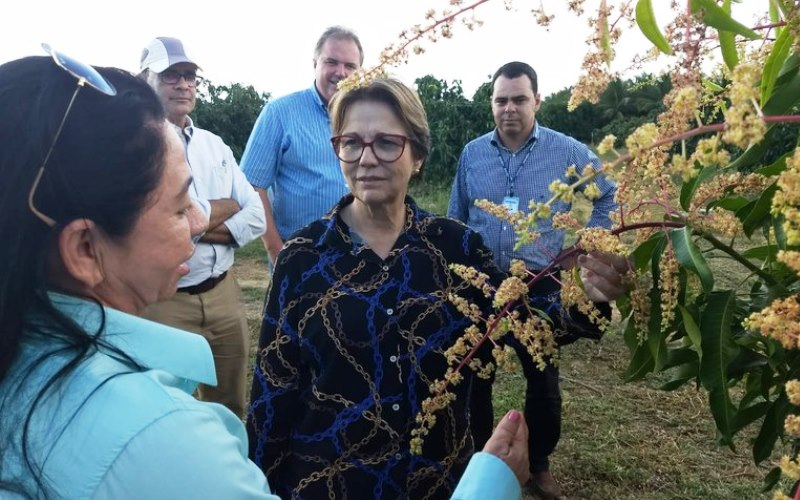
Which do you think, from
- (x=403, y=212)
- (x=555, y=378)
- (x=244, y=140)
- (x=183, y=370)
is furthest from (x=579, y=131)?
(x=183, y=370)

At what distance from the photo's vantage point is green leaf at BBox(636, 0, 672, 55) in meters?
0.87

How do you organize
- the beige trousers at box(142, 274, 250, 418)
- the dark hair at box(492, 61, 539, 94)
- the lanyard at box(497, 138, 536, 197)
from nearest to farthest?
the beige trousers at box(142, 274, 250, 418), the lanyard at box(497, 138, 536, 197), the dark hair at box(492, 61, 539, 94)

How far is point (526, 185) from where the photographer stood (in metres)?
3.74

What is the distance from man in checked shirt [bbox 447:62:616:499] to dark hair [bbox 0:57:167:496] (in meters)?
2.68

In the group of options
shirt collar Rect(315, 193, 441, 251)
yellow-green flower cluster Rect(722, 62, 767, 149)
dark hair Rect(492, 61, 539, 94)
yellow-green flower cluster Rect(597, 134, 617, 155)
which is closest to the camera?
yellow-green flower cluster Rect(722, 62, 767, 149)

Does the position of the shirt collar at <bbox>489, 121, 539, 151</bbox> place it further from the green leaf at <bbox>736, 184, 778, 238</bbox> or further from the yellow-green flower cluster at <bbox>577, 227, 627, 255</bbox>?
the yellow-green flower cluster at <bbox>577, 227, 627, 255</bbox>

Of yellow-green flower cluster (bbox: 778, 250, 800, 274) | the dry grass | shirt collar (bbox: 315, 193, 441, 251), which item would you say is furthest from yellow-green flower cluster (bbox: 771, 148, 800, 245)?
the dry grass

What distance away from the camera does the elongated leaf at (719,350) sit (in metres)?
1.21

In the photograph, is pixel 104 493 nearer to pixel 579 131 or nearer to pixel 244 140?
pixel 244 140

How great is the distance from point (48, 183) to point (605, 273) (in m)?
0.91

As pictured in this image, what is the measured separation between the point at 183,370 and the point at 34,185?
342 millimetres

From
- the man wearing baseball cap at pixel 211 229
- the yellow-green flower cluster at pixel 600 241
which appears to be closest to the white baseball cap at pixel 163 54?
the man wearing baseball cap at pixel 211 229

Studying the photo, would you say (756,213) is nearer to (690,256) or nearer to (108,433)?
(690,256)

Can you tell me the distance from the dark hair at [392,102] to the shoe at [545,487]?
7.12 ft
